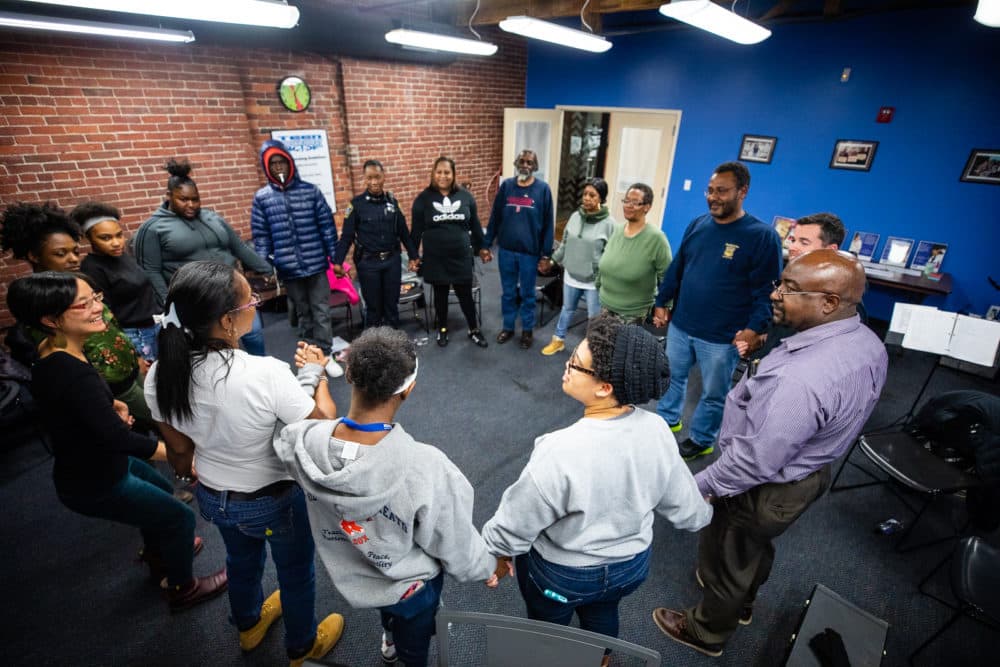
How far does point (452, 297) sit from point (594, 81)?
3933 mm

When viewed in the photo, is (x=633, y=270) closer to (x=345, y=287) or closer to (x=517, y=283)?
(x=517, y=283)

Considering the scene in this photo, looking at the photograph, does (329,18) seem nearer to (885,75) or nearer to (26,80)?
(26,80)

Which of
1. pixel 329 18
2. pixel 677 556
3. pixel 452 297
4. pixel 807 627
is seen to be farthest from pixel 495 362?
pixel 329 18

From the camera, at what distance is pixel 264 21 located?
2578mm

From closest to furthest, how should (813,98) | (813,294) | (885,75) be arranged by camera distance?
1. (813,294)
2. (885,75)
3. (813,98)

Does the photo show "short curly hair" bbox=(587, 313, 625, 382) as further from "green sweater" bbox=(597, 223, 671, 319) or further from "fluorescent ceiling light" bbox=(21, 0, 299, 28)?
"fluorescent ceiling light" bbox=(21, 0, 299, 28)

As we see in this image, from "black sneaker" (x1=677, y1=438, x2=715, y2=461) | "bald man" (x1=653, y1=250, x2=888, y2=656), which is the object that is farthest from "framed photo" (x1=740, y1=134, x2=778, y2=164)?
"bald man" (x1=653, y1=250, x2=888, y2=656)

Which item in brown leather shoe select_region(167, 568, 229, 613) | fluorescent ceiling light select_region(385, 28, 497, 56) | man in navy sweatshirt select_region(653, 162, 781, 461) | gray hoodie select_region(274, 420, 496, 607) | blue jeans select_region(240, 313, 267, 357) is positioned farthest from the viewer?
fluorescent ceiling light select_region(385, 28, 497, 56)

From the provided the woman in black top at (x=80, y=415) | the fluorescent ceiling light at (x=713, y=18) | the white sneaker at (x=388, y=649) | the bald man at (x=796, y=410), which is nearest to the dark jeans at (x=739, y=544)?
the bald man at (x=796, y=410)

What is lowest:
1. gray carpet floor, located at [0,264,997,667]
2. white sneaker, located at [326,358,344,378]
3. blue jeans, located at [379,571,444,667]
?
gray carpet floor, located at [0,264,997,667]

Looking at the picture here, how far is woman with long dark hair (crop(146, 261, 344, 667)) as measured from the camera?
4.13 ft

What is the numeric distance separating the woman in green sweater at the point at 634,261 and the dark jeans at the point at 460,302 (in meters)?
1.40

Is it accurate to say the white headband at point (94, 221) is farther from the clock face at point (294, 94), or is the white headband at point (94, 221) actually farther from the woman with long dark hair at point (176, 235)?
the clock face at point (294, 94)

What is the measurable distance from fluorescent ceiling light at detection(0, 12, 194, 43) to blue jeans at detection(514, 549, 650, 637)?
4.34 m
